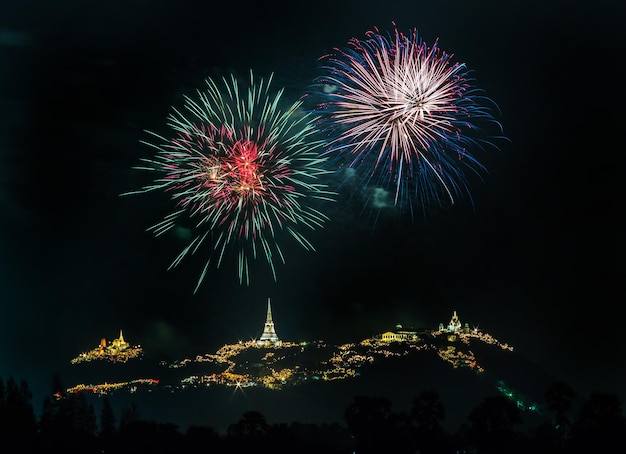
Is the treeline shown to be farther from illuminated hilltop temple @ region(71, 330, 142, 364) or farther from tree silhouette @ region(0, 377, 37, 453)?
illuminated hilltop temple @ region(71, 330, 142, 364)

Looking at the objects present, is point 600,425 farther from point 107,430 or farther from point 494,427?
point 107,430

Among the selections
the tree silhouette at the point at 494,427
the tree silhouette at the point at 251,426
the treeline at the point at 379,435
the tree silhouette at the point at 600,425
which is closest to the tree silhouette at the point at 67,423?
the treeline at the point at 379,435

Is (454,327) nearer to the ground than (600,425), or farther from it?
farther from it

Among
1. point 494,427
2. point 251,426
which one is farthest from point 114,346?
point 494,427

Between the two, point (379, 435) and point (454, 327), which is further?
point (454, 327)

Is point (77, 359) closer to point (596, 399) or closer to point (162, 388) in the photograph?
Answer: point (162, 388)

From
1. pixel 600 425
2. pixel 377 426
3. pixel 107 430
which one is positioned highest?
pixel 107 430

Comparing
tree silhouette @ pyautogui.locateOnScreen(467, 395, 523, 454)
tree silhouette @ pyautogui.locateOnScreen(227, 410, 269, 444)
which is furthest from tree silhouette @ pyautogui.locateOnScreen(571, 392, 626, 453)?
tree silhouette @ pyautogui.locateOnScreen(227, 410, 269, 444)

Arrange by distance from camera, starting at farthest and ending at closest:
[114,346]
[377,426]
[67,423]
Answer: [114,346] → [67,423] → [377,426]

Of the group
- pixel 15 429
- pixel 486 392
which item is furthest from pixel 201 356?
pixel 15 429
